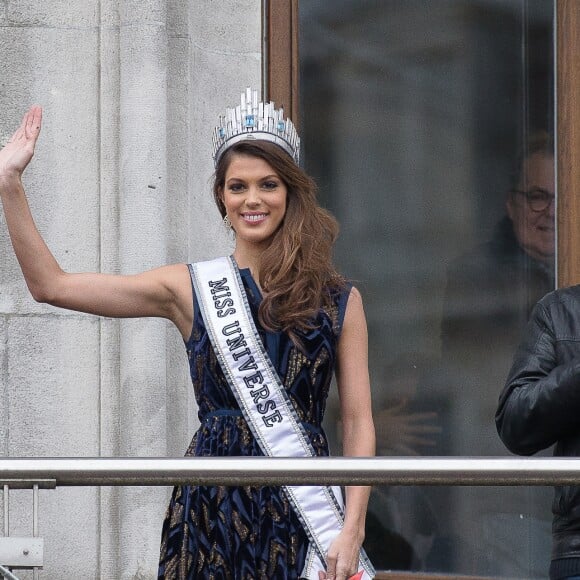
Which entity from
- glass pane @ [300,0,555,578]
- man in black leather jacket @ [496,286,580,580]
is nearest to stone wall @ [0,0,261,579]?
glass pane @ [300,0,555,578]

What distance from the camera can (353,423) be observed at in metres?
4.29

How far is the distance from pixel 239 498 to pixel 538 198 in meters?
2.65

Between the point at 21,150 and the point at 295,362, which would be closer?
the point at 21,150

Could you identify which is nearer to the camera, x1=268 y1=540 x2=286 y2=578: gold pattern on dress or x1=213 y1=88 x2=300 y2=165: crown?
x1=268 y1=540 x2=286 y2=578: gold pattern on dress

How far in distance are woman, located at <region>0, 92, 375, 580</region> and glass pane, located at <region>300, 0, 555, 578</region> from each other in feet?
6.94

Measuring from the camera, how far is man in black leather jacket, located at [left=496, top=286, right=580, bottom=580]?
3947 millimetres

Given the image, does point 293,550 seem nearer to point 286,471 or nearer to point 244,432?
point 244,432

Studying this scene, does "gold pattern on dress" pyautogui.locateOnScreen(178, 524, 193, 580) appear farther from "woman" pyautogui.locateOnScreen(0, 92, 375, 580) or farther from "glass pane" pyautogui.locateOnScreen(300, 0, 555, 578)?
"glass pane" pyautogui.locateOnScreen(300, 0, 555, 578)

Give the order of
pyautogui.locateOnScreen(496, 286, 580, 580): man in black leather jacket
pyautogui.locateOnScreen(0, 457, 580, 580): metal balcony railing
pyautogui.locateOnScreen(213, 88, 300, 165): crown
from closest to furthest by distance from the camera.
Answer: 1. pyautogui.locateOnScreen(0, 457, 580, 580): metal balcony railing
2. pyautogui.locateOnScreen(496, 286, 580, 580): man in black leather jacket
3. pyautogui.locateOnScreen(213, 88, 300, 165): crown

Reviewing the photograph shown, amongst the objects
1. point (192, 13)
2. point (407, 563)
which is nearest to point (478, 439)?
point (407, 563)

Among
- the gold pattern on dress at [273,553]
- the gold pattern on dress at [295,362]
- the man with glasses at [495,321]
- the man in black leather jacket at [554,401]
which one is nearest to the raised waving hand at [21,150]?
the gold pattern on dress at [295,362]

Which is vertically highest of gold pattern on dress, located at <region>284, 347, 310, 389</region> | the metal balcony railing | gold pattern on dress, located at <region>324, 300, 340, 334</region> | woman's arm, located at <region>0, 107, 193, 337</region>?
woman's arm, located at <region>0, 107, 193, 337</region>

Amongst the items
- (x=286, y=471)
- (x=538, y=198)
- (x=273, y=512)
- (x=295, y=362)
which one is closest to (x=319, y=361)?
(x=295, y=362)

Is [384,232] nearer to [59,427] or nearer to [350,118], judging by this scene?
[350,118]
